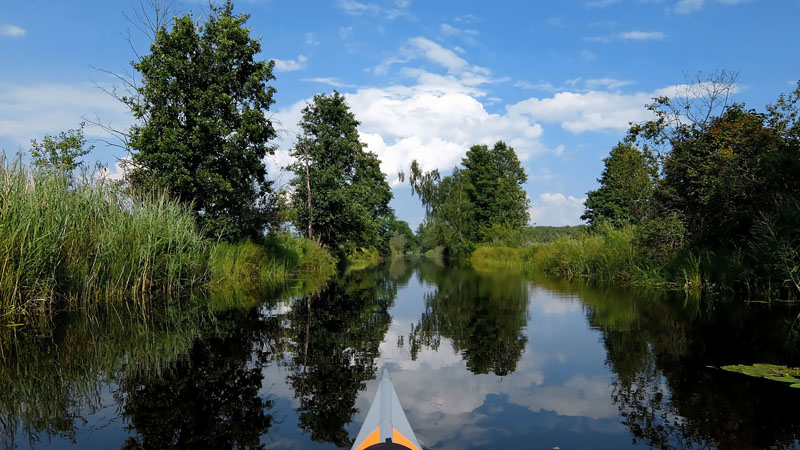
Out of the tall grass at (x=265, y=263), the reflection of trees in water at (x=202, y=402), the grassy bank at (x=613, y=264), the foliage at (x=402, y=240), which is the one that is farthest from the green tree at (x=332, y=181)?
the foliage at (x=402, y=240)

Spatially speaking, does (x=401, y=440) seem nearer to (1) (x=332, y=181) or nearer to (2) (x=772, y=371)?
(2) (x=772, y=371)

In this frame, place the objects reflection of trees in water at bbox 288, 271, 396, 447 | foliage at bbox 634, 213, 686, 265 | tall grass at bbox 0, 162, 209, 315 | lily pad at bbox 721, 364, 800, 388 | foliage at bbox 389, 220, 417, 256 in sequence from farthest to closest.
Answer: foliage at bbox 389, 220, 417, 256, foliage at bbox 634, 213, 686, 265, tall grass at bbox 0, 162, 209, 315, lily pad at bbox 721, 364, 800, 388, reflection of trees in water at bbox 288, 271, 396, 447

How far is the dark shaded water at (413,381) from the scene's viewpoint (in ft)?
13.3

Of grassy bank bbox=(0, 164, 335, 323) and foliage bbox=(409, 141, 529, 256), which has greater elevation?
foliage bbox=(409, 141, 529, 256)

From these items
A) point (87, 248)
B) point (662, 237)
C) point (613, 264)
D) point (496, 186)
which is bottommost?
point (613, 264)

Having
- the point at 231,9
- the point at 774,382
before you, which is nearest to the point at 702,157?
the point at 774,382

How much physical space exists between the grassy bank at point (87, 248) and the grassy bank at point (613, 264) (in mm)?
14610

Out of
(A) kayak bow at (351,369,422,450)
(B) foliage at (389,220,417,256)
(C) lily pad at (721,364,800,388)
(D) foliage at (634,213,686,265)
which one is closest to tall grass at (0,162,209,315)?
(A) kayak bow at (351,369,422,450)

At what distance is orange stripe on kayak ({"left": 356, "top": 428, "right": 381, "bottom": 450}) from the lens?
3025 millimetres

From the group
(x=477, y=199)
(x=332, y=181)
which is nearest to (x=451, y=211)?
(x=477, y=199)

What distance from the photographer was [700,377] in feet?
17.9

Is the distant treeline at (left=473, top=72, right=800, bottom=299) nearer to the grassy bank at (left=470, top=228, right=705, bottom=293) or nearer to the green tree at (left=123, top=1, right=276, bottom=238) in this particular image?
the grassy bank at (left=470, top=228, right=705, bottom=293)

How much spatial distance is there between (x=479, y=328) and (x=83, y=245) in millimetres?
8104

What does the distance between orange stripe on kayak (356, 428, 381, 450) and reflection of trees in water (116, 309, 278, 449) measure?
4.02ft
